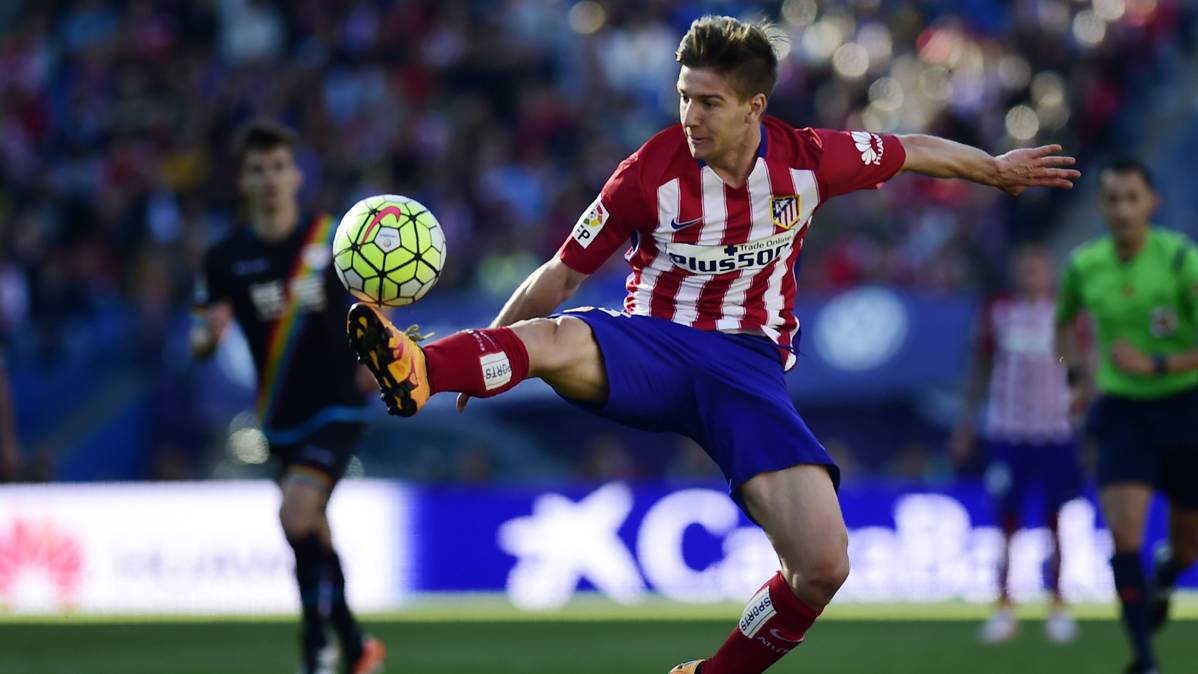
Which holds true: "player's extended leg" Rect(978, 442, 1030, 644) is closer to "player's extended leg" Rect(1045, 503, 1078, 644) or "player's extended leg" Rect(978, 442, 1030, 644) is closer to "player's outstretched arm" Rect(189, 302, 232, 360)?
"player's extended leg" Rect(1045, 503, 1078, 644)

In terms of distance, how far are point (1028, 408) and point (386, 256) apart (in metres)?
7.01

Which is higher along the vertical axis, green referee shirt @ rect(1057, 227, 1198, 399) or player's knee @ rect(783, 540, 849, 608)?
green referee shirt @ rect(1057, 227, 1198, 399)

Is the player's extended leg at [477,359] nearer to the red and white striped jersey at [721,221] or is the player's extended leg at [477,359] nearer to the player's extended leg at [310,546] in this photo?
the red and white striped jersey at [721,221]

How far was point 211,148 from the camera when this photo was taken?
→ 19.6 meters

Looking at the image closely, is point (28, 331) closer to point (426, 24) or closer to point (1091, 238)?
point (426, 24)

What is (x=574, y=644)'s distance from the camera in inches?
437

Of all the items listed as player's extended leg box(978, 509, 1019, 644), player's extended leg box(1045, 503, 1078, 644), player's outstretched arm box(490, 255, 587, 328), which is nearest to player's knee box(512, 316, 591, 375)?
player's outstretched arm box(490, 255, 587, 328)

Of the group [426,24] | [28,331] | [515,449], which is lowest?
[515,449]

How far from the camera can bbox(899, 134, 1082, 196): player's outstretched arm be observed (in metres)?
6.62

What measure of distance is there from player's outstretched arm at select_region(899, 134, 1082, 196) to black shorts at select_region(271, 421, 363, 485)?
327 centimetres

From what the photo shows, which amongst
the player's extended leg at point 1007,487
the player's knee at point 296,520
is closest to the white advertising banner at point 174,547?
the player's extended leg at point 1007,487

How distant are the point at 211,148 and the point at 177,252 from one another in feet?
5.47

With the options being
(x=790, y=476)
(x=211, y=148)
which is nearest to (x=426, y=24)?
(x=211, y=148)

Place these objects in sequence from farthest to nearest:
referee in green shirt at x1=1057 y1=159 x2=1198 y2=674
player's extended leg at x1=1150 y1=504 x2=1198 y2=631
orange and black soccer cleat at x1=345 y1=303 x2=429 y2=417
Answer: player's extended leg at x1=1150 y1=504 x2=1198 y2=631
referee in green shirt at x1=1057 y1=159 x2=1198 y2=674
orange and black soccer cleat at x1=345 y1=303 x2=429 y2=417
